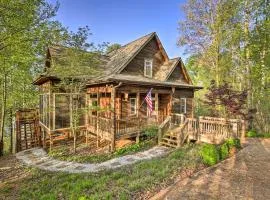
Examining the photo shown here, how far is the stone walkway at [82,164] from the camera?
28.8 ft

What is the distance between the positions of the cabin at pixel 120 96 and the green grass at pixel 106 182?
3472 mm

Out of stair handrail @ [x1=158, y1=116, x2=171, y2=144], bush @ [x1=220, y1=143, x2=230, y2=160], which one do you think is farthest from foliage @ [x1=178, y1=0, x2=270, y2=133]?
stair handrail @ [x1=158, y1=116, x2=171, y2=144]

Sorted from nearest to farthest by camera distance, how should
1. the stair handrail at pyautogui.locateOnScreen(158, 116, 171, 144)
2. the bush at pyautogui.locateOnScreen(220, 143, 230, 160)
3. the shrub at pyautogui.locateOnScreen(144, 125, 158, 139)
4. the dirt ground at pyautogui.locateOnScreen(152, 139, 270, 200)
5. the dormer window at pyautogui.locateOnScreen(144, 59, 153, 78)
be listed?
the dirt ground at pyautogui.locateOnScreen(152, 139, 270, 200), the bush at pyautogui.locateOnScreen(220, 143, 230, 160), the stair handrail at pyautogui.locateOnScreen(158, 116, 171, 144), the shrub at pyautogui.locateOnScreen(144, 125, 158, 139), the dormer window at pyautogui.locateOnScreen(144, 59, 153, 78)

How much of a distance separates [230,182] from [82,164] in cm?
666

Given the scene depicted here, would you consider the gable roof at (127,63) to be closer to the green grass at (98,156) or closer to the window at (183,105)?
the window at (183,105)

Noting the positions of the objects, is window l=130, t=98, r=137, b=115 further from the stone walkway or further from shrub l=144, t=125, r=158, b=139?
the stone walkway

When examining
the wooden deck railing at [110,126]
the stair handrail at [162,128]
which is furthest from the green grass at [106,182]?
the stair handrail at [162,128]

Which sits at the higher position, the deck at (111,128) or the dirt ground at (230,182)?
the deck at (111,128)

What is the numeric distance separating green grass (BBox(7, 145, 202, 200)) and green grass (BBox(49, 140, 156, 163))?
1869 millimetres

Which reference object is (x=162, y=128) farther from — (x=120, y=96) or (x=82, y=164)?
(x=82, y=164)

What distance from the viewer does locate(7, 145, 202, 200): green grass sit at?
231 inches

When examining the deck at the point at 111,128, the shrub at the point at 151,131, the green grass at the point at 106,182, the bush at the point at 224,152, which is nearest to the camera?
the green grass at the point at 106,182

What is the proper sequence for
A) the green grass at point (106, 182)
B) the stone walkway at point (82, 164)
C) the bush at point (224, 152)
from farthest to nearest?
the stone walkway at point (82, 164), the bush at point (224, 152), the green grass at point (106, 182)

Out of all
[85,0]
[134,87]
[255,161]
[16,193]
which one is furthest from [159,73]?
[16,193]
